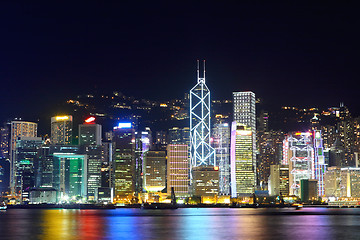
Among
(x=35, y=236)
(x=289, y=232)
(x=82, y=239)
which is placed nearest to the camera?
(x=82, y=239)

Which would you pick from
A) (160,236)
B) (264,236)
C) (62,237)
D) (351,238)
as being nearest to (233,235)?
(264,236)

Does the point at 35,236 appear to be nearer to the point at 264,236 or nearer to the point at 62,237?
the point at 62,237

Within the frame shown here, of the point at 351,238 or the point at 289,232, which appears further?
the point at 289,232

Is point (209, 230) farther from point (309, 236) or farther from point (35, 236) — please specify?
point (35, 236)

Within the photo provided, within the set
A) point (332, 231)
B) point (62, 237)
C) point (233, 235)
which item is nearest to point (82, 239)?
point (62, 237)

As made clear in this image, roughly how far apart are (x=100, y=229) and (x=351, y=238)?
109 ft

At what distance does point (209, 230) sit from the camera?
81688 mm

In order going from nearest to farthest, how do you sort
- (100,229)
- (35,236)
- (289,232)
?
(35,236) < (289,232) < (100,229)

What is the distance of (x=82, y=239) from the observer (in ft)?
219

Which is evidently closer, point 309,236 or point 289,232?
point 309,236

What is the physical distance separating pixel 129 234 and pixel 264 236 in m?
16.3

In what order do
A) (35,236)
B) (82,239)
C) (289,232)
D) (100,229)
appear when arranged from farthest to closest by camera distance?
(100,229) < (289,232) < (35,236) < (82,239)

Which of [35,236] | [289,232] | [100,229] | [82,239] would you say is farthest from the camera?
[100,229]

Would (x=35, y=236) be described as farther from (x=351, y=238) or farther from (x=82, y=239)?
(x=351, y=238)
